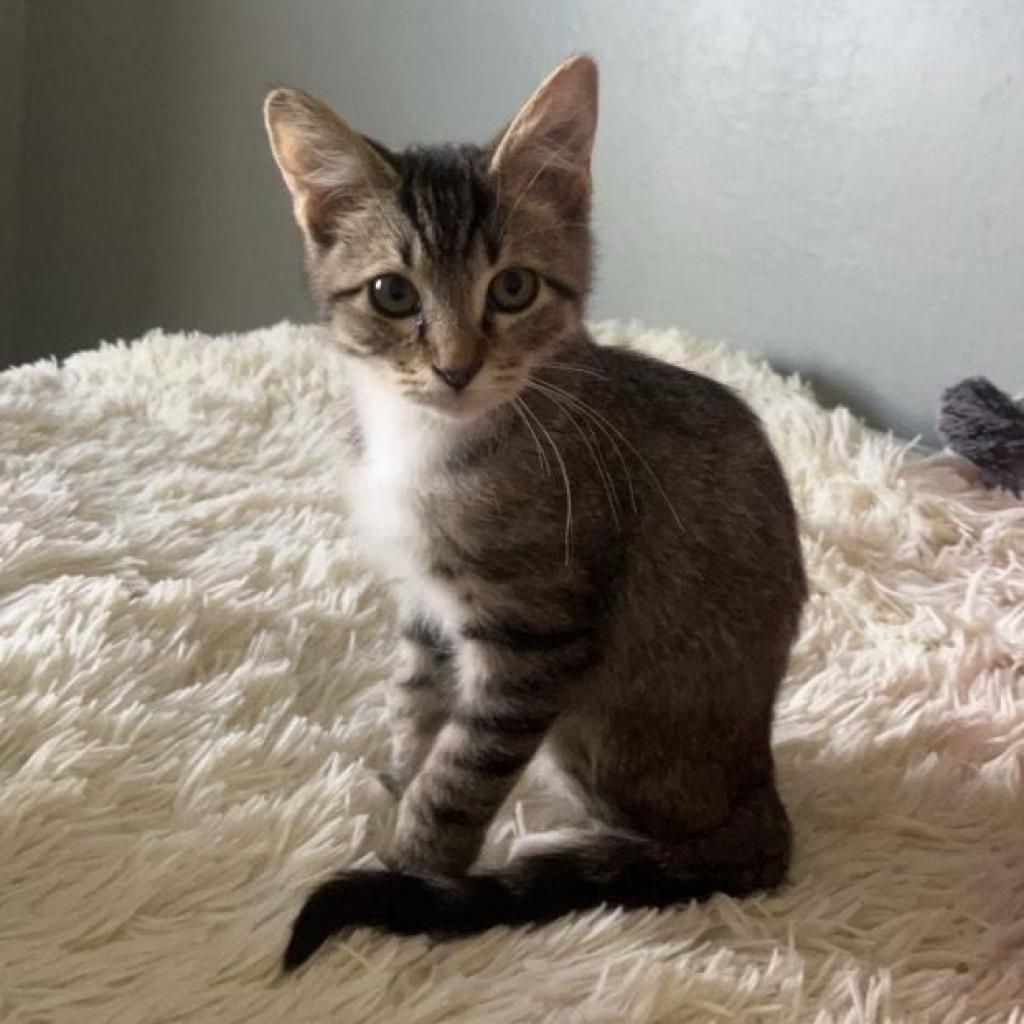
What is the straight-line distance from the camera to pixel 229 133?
7.70ft

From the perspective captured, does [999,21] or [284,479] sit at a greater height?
[999,21]

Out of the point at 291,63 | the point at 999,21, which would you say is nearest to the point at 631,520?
the point at 999,21

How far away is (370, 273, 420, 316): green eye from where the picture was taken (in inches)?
38.6

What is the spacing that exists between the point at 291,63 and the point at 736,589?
161cm

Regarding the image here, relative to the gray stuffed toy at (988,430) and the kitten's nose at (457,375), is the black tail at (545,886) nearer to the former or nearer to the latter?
the kitten's nose at (457,375)

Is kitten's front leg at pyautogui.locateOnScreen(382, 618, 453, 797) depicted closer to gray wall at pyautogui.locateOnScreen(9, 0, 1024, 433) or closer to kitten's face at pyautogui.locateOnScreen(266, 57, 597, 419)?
kitten's face at pyautogui.locateOnScreen(266, 57, 597, 419)

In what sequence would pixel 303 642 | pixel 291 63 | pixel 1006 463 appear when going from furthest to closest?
1. pixel 291 63
2. pixel 1006 463
3. pixel 303 642

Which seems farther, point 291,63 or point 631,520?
point 291,63

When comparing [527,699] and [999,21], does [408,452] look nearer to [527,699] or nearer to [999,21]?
[527,699]

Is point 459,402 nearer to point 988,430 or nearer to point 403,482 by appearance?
point 403,482

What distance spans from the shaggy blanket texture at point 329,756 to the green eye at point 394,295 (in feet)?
1.22

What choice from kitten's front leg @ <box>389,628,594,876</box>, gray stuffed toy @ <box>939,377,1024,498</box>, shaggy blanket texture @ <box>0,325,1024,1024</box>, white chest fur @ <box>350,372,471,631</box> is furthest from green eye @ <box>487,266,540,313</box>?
gray stuffed toy @ <box>939,377,1024,498</box>

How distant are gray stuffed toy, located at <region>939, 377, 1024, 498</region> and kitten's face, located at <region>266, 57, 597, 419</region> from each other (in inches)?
30.2

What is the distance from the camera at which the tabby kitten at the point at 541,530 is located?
978 mm
